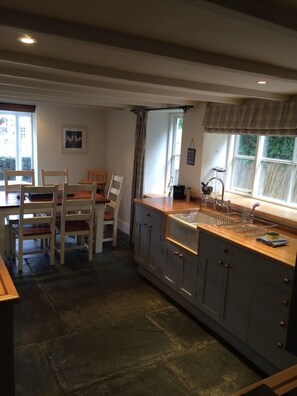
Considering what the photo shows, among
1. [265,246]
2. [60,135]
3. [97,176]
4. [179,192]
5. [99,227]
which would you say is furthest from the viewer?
[97,176]

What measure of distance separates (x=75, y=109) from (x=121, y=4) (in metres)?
5.06

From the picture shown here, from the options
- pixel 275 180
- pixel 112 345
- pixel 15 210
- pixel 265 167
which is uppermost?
pixel 265 167

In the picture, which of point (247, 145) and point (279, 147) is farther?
point (247, 145)

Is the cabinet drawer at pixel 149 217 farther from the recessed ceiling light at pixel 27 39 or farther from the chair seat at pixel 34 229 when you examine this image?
the recessed ceiling light at pixel 27 39

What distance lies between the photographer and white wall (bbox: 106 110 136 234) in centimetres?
570

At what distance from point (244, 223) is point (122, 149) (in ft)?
10.4

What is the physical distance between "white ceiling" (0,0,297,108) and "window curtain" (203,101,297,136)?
1.36 ft

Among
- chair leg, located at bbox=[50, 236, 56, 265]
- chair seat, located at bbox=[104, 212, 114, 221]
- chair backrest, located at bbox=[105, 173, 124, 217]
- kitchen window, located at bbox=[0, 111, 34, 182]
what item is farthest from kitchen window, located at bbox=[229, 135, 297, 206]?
kitchen window, located at bbox=[0, 111, 34, 182]

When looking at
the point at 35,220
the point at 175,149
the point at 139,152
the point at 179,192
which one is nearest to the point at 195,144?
the point at 179,192

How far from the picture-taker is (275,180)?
12.0 feet

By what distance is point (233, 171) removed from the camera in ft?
13.8

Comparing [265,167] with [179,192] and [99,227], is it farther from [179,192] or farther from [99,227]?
[99,227]

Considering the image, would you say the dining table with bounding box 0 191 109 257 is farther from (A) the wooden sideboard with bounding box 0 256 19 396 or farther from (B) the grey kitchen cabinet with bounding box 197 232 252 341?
(A) the wooden sideboard with bounding box 0 256 19 396

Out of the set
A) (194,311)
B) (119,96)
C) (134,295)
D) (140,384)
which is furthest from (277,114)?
(140,384)
